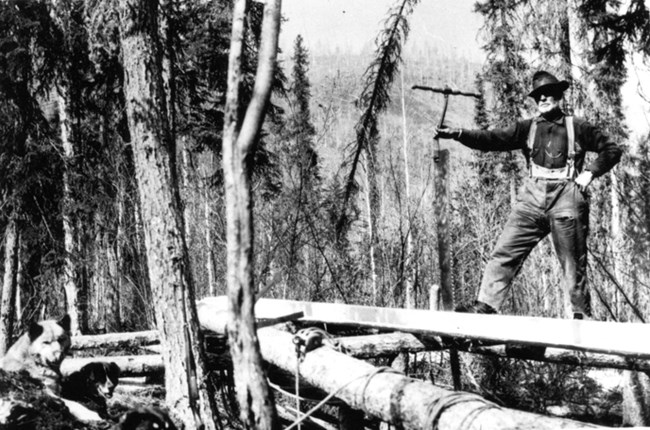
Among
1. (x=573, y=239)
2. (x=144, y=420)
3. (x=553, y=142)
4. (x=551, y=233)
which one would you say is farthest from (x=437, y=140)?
(x=144, y=420)

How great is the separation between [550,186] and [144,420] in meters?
3.76

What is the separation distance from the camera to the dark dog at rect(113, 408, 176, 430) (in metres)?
3.77

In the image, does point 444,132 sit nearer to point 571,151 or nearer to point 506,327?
point 571,151

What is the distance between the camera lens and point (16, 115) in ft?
37.9

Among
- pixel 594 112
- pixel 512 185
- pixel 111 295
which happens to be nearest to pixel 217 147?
pixel 111 295

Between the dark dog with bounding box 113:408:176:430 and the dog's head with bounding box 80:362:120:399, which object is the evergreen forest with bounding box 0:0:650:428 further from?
the dog's head with bounding box 80:362:120:399

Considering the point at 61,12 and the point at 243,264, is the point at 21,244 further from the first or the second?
the point at 243,264

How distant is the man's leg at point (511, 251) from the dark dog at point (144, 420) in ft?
10.1

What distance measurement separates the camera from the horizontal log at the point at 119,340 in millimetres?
7699

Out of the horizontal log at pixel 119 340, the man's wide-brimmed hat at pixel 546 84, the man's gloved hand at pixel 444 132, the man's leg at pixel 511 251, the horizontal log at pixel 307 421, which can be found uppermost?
the man's wide-brimmed hat at pixel 546 84

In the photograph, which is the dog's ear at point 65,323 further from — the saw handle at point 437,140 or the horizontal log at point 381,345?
the saw handle at point 437,140

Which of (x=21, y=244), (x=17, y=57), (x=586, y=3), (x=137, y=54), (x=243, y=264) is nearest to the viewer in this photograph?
(x=243, y=264)

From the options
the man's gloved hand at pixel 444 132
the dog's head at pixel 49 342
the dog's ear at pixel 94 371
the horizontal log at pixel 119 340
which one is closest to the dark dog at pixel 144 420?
the dog's head at pixel 49 342

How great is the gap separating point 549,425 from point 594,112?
246 inches
